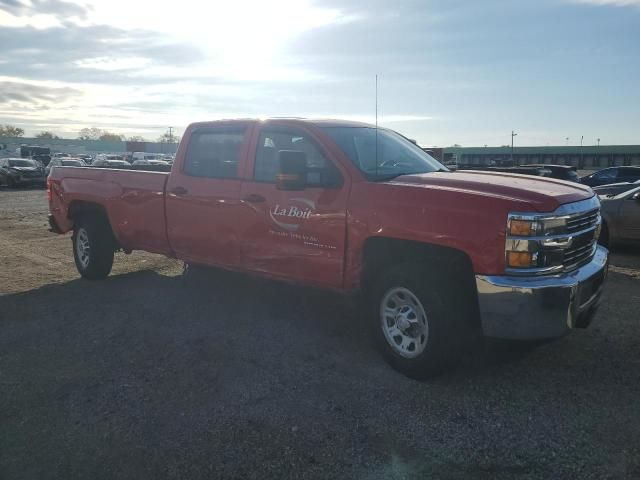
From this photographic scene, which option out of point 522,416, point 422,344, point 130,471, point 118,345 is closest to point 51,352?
point 118,345

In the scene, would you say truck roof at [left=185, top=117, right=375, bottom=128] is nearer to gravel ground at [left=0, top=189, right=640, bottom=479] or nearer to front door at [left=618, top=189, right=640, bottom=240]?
gravel ground at [left=0, top=189, right=640, bottom=479]

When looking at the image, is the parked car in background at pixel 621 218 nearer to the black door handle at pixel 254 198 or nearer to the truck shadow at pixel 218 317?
the truck shadow at pixel 218 317

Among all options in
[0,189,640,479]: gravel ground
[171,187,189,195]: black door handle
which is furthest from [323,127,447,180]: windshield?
[171,187,189,195]: black door handle

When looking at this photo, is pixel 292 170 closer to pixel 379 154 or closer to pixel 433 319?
pixel 379 154

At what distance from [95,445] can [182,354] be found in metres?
1.47

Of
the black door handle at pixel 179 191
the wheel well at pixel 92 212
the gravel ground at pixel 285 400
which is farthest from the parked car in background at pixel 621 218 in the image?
the wheel well at pixel 92 212

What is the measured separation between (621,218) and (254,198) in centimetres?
706

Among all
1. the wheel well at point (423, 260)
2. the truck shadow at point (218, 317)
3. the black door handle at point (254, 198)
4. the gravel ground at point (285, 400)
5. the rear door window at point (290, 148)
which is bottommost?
the gravel ground at point (285, 400)

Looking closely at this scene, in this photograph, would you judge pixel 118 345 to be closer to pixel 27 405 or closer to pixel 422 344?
pixel 27 405

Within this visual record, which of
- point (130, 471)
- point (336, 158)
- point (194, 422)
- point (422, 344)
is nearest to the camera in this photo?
point (130, 471)

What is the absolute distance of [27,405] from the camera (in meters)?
3.91

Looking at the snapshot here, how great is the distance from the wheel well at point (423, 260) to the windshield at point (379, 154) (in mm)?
630

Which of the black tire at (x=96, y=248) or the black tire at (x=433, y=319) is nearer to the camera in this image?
the black tire at (x=433, y=319)

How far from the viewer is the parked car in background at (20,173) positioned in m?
29.2
